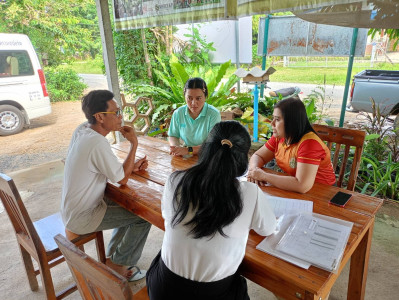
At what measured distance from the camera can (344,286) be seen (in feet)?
6.40

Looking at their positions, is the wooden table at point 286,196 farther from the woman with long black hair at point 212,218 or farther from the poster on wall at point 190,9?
the poster on wall at point 190,9

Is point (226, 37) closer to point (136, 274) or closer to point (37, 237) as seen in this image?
point (136, 274)

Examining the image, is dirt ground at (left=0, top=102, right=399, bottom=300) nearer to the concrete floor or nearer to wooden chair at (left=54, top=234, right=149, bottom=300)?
the concrete floor

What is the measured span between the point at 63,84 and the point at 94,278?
26.5 ft

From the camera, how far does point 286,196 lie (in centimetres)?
151

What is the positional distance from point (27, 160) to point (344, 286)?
515cm

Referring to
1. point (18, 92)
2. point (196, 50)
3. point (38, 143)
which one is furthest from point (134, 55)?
point (38, 143)

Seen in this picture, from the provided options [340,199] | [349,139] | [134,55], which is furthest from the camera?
[134,55]

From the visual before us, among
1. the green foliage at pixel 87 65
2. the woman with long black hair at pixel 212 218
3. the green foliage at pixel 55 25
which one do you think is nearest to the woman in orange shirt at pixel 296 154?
the woman with long black hair at pixel 212 218

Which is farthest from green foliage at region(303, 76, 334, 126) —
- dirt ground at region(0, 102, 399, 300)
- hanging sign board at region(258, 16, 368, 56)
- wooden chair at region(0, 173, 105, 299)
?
wooden chair at region(0, 173, 105, 299)

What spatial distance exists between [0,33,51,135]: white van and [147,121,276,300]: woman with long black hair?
538 centimetres

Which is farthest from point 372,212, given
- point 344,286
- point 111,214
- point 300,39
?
point 300,39

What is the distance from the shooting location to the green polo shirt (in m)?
2.44

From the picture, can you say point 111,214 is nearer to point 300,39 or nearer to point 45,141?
point 300,39
